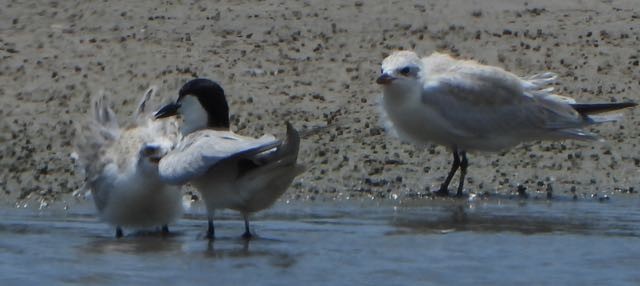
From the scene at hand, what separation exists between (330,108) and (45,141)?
208 centimetres

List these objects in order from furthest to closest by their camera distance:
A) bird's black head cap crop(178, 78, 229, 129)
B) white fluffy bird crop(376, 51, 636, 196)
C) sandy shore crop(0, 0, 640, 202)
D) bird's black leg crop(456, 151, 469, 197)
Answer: sandy shore crop(0, 0, 640, 202), white fluffy bird crop(376, 51, 636, 196), bird's black leg crop(456, 151, 469, 197), bird's black head cap crop(178, 78, 229, 129)

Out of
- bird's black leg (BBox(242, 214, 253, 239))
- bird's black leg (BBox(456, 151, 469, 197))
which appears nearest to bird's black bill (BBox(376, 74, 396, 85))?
bird's black leg (BBox(456, 151, 469, 197))

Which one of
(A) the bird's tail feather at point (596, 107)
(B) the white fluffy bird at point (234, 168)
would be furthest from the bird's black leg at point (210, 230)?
(A) the bird's tail feather at point (596, 107)

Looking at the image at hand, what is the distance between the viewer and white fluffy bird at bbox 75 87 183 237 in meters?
9.00

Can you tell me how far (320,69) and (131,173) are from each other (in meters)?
4.05

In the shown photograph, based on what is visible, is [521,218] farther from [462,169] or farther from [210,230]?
[210,230]

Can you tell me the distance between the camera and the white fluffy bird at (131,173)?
900 cm

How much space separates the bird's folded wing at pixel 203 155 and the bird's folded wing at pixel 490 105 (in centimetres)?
275

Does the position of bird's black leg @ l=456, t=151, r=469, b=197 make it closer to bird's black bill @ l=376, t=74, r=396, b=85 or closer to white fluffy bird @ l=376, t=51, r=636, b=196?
white fluffy bird @ l=376, t=51, r=636, b=196

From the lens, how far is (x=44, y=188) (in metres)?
10.7

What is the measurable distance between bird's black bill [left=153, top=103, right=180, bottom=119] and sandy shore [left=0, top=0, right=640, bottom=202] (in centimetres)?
130

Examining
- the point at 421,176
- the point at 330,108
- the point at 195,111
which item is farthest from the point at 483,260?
the point at 330,108

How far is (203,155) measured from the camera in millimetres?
8617

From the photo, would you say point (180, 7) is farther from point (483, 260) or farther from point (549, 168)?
point (483, 260)
